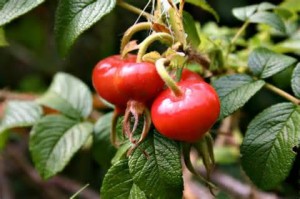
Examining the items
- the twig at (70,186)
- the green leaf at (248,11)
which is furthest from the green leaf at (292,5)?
the twig at (70,186)

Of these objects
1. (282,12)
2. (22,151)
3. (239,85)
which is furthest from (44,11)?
(239,85)

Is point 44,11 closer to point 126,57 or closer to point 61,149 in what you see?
point 61,149

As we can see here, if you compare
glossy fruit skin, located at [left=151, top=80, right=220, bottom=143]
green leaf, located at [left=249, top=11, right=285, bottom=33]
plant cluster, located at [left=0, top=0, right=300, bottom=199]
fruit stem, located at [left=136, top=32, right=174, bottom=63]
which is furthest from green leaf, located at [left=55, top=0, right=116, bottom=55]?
green leaf, located at [left=249, top=11, right=285, bottom=33]

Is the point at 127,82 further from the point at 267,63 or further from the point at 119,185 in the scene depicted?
the point at 267,63

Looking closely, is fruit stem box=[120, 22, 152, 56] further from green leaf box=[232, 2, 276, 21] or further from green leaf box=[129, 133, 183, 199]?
green leaf box=[232, 2, 276, 21]

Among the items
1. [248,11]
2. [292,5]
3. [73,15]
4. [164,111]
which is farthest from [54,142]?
[292,5]
